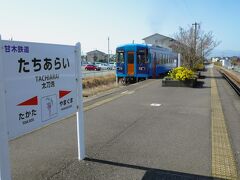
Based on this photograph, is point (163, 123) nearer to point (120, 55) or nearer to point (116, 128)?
point (116, 128)

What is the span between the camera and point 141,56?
21672 mm

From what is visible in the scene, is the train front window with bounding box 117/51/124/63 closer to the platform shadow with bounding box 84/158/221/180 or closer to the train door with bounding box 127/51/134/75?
the train door with bounding box 127/51/134/75

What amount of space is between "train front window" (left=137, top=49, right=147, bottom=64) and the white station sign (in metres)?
17.4

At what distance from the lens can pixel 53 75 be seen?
12.8 feet

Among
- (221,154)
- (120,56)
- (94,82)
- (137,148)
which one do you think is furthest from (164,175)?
(94,82)

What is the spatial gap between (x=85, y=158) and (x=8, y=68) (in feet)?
6.65

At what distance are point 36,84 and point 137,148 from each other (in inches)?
87.9

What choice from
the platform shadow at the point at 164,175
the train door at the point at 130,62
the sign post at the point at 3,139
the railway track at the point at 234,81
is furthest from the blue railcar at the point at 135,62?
the sign post at the point at 3,139

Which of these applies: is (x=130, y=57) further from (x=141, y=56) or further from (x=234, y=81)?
(x=234, y=81)

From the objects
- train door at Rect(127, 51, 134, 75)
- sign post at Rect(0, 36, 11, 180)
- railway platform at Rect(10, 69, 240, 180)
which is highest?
train door at Rect(127, 51, 134, 75)

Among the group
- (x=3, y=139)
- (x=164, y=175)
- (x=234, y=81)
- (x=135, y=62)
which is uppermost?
(x=135, y=62)

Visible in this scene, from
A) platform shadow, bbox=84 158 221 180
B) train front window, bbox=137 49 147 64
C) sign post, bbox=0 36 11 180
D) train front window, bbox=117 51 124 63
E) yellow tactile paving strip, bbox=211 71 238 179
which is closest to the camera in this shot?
sign post, bbox=0 36 11 180

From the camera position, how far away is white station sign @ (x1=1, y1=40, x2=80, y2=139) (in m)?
3.10

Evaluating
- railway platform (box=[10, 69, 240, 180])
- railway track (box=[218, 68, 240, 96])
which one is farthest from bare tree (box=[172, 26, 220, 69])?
railway platform (box=[10, 69, 240, 180])
